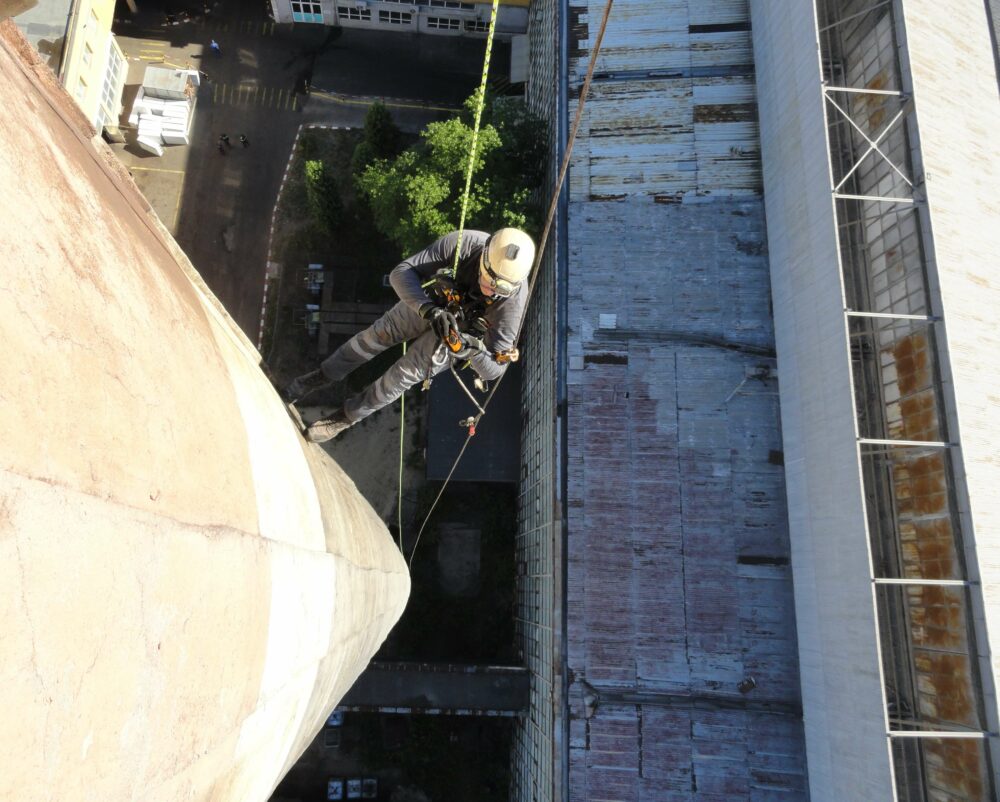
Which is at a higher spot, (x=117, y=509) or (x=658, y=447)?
(x=658, y=447)

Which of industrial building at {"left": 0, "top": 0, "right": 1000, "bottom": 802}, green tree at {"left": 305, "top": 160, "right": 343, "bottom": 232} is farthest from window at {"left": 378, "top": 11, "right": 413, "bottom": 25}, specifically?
green tree at {"left": 305, "top": 160, "right": 343, "bottom": 232}

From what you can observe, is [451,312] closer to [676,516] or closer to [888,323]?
[676,516]

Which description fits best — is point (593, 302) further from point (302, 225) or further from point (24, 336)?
point (24, 336)

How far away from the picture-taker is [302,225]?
934 inches

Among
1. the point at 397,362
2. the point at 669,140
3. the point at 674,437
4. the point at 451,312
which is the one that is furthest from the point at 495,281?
the point at 669,140

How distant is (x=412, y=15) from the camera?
25.8 metres

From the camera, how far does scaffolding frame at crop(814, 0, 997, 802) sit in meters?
11.6

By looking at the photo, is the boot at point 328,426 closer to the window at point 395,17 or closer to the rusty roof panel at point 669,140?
the rusty roof panel at point 669,140

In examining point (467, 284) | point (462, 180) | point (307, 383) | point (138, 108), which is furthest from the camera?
point (138, 108)

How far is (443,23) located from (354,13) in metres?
3.91

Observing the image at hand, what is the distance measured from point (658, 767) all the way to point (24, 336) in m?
15.8

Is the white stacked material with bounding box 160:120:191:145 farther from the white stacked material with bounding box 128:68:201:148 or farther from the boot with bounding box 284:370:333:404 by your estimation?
the boot with bounding box 284:370:333:404

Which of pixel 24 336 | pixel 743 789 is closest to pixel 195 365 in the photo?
pixel 24 336

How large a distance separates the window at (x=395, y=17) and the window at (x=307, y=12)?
2611 millimetres
